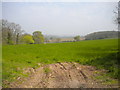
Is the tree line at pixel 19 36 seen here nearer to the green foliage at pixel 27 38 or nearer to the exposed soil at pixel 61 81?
the green foliage at pixel 27 38

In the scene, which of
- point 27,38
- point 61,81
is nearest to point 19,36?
point 27,38

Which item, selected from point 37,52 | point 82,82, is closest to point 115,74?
point 82,82

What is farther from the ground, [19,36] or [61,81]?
[19,36]

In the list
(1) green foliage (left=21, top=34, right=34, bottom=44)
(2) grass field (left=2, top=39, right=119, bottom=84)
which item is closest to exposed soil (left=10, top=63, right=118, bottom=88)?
(2) grass field (left=2, top=39, right=119, bottom=84)

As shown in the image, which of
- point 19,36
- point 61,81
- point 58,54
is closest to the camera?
point 61,81

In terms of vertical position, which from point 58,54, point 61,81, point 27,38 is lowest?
point 61,81

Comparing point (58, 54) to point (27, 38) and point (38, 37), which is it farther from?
point (27, 38)

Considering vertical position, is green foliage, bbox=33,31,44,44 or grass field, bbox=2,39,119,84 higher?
green foliage, bbox=33,31,44,44

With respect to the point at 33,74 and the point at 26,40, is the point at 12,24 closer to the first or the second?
the point at 26,40

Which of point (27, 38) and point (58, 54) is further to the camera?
point (58, 54)

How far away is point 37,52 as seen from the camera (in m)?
6.09

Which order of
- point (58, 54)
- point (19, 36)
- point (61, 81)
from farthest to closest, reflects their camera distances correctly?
point (58, 54) → point (19, 36) → point (61, 81)

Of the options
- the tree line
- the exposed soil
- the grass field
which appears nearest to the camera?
the exposed soil

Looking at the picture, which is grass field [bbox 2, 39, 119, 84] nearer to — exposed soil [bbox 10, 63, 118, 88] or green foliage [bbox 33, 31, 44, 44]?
green foliage [bbox 33, 31, 44, 44]
